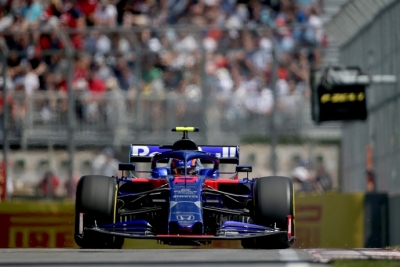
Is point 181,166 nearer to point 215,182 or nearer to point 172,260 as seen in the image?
point 215,182

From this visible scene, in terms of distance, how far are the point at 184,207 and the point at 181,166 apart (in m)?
1.38

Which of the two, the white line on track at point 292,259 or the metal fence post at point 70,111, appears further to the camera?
the metal fence post at point 70,111

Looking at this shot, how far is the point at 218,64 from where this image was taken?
16.5 m

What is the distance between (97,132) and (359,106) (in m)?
3.74

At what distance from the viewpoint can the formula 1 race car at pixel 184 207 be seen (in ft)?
33.3

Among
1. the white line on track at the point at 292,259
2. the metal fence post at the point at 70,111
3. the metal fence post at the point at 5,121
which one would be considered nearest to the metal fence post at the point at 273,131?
the metal fence post at the point at 70,111

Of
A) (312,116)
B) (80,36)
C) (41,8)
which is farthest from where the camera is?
(41,8)

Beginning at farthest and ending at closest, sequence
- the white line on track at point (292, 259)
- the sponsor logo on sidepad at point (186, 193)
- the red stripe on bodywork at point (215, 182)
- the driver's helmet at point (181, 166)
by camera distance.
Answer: the driver's helmet at point (181, 166) → the red stripe on bodywork at point (215, 182) → the sponsor logo on sidepad at point (186, 193) → the white line on track at point (292, 259)

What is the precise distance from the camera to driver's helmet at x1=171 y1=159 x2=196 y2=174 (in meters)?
11.5

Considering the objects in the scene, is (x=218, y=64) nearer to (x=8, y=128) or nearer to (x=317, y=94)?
(x=317, y=94)

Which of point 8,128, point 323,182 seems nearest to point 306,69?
point 323,182

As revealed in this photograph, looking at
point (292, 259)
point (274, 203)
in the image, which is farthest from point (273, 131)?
point (292, 259)

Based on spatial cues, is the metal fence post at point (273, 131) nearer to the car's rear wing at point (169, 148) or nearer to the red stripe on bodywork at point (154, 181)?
the car's rear wing at point (169, 148)

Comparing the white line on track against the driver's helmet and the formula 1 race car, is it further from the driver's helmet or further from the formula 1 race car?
the driver's helmet
